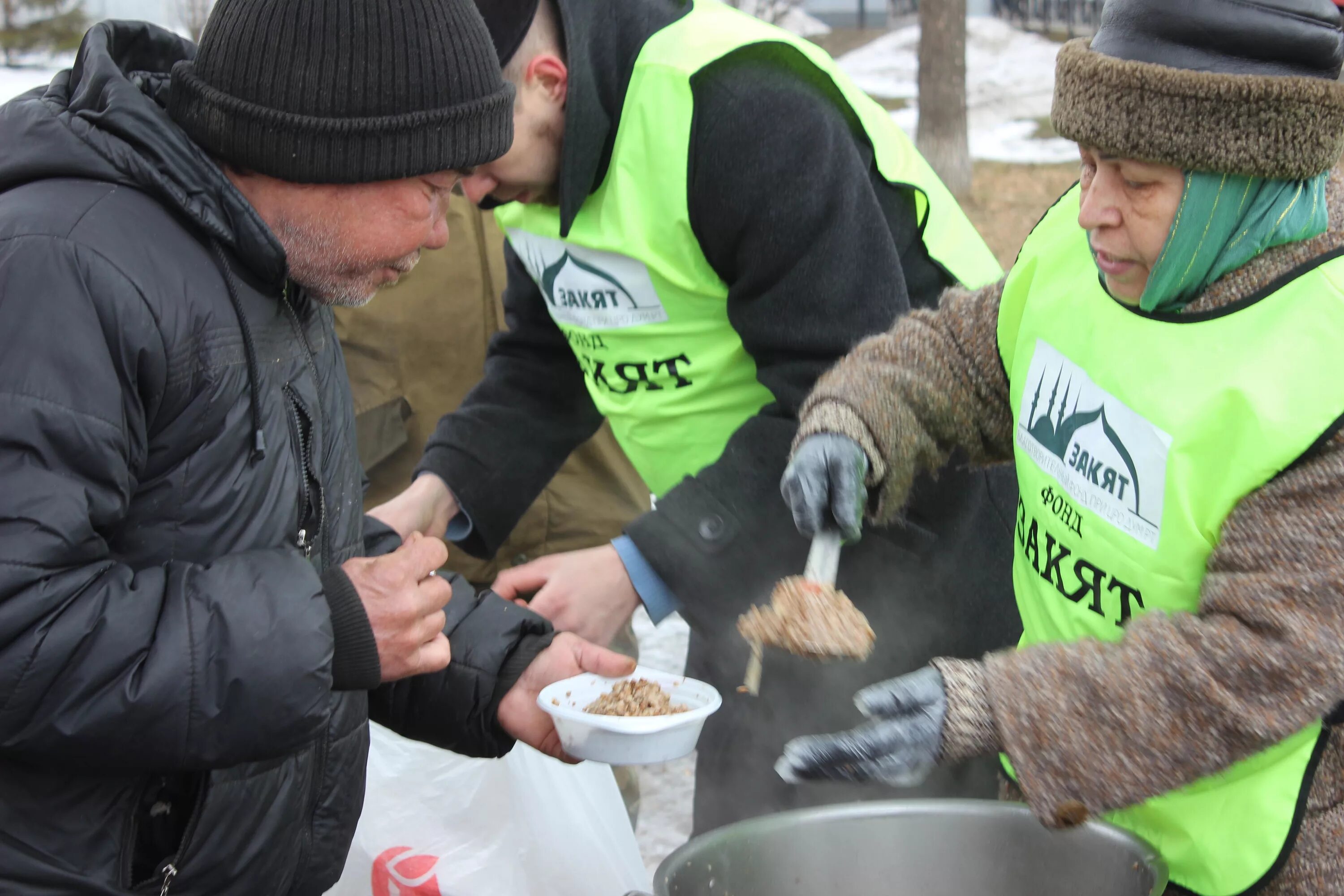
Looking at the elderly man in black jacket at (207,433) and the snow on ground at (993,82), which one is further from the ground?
the elderly man in black jacket at (207,433)

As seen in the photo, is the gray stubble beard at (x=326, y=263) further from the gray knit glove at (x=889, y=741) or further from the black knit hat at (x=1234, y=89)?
the black knit hat at (x=1234, y=89)

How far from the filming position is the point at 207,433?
1599mm

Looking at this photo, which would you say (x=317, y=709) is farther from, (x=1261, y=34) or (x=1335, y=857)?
(x=1261, y=34)

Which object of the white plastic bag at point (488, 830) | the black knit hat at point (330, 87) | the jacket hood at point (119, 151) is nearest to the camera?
the jacket hood at point (119, 151)

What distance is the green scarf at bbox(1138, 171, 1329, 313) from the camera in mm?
1428

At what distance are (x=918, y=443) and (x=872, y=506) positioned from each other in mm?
118

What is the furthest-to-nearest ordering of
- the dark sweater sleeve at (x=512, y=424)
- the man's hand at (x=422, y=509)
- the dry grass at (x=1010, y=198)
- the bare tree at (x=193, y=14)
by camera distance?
the dry grass at (x=1010, y=198), the bare tree at (x=193, y=14), the dark sweater sleeve at (x=512, y=424), the man's hand at (x=422, y=509)

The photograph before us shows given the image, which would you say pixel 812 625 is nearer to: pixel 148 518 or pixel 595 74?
pixel 148 518

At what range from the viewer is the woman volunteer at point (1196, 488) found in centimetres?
134

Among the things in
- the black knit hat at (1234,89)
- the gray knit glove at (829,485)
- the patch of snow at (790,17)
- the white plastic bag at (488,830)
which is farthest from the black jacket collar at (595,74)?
the patch of snow at (790,17)

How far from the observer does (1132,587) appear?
61.7 inches

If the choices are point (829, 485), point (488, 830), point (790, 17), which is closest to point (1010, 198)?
point (790, 17)

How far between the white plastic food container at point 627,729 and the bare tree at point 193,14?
8028 millimetres

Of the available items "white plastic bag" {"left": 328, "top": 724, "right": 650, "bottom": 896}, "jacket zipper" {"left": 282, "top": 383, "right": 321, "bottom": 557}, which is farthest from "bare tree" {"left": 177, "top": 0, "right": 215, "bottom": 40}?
"jacket zipper" {"left": 282, "top": 383, "right": 321, "bottom": 557}
